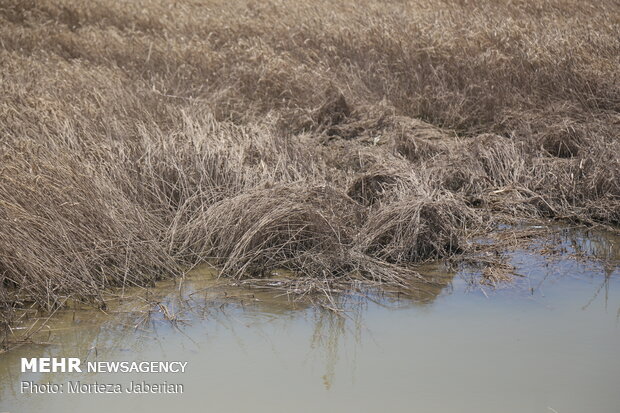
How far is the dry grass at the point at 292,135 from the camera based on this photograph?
5.16 meters

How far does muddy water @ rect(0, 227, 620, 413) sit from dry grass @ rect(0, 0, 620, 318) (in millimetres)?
344

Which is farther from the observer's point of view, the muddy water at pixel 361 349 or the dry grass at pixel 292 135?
the dry grass at pixel 292 135

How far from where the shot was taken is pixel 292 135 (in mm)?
7445

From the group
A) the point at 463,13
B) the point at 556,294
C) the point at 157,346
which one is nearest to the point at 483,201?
the point at 556,294

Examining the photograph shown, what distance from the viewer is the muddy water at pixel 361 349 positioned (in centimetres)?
380

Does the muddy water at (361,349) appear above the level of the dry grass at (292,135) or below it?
below

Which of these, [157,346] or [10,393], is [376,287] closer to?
[157,346]

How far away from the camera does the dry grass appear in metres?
5.16

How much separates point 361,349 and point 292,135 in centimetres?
345

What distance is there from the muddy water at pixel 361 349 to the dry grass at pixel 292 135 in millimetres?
344

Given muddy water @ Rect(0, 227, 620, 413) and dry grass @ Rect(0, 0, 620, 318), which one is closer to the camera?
muddy water @ Rect(0, 227, 620, 413)

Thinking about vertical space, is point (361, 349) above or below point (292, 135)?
below

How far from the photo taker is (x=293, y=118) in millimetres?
7988

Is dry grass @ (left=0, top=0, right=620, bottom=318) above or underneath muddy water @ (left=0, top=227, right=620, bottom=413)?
above
